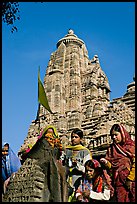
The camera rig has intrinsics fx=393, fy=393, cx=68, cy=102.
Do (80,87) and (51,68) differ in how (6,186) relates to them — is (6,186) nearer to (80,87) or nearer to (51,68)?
(80,87)

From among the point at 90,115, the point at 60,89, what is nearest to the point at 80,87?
the point at 60,89

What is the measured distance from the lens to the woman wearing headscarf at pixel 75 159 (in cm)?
707

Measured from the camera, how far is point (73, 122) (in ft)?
106

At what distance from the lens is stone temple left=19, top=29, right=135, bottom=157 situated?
30906mm

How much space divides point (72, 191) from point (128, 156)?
119cm

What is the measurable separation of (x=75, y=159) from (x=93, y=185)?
0.75m

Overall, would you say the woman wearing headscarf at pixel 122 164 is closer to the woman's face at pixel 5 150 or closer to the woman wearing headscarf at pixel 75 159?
the woman wearing headscarf at pixel 75 159

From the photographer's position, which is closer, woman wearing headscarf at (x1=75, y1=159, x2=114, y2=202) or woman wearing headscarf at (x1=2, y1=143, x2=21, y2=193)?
woman wearing headscarf at (x1=75, y1=159, x2=114, y2=202)

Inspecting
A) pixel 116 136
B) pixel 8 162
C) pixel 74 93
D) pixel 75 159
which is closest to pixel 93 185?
pixel 75 159

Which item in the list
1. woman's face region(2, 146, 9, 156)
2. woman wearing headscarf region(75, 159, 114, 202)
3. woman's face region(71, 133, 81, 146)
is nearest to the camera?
woman wearing headscarf region(75, 159, 114, 202)

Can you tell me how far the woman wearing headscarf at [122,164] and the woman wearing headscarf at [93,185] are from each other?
0.13m

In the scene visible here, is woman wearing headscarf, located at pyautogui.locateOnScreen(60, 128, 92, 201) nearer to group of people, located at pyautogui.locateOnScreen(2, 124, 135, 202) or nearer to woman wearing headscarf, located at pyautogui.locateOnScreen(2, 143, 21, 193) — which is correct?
group of people, located at pyautogui.locateOnScreen(2, 124, 135, 202)

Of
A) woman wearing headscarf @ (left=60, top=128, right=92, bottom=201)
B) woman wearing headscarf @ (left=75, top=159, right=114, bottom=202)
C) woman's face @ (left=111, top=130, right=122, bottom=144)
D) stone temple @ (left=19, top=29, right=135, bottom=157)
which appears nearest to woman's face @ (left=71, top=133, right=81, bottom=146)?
woman wearing headscarf @ (left=60, top=128, right=92, bottom=201)

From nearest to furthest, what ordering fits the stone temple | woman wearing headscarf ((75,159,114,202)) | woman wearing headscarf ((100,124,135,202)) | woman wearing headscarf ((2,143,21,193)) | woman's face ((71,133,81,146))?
1. woman wearing headscarf ((100,124,135,202))
2. woman wearing headscarf ((75,159,114,202))
3. woman's face ((71,133,81,146))
4. woman wearing headscarf ((2,143,21,193))
5. the stone temple
